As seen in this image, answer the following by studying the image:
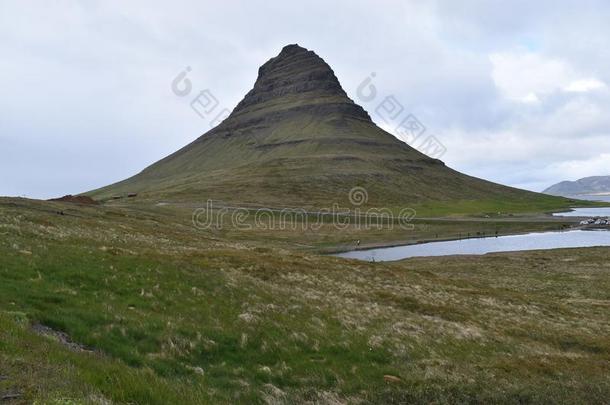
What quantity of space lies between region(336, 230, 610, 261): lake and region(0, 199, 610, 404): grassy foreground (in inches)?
2448

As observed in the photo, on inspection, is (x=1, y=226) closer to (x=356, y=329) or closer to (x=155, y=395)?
(x=356, y=329)

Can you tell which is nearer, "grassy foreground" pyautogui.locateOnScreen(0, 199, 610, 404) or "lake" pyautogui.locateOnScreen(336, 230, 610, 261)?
"grassy foreground" pyautogui.locateOnScreen(0, 199, 610, 404)

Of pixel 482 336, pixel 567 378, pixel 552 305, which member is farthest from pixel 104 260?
pixel 552 305

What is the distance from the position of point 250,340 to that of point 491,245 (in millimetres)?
108824

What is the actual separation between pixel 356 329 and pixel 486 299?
22.6m

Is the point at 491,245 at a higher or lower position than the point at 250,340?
lower

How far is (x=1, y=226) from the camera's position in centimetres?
3178

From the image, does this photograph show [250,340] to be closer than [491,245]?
Yes

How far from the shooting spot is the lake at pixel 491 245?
99.4 metres

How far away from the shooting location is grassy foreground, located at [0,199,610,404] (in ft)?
36.0

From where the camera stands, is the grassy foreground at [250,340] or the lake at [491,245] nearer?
the grassy foreground at [250,340]

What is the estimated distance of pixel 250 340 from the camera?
17.8 metres

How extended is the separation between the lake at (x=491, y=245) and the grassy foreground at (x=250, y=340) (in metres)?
62.2

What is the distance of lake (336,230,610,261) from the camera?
3912 inches
